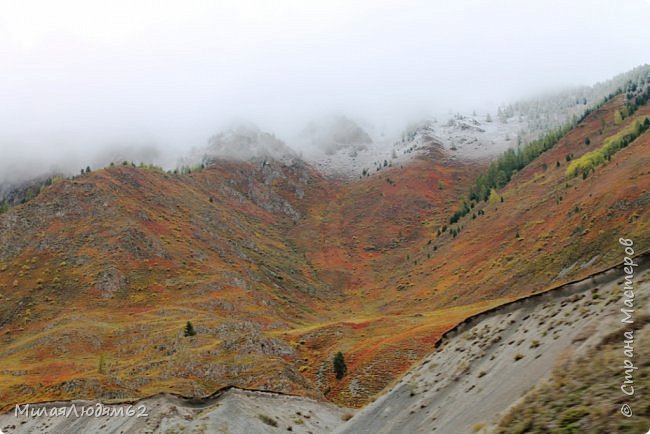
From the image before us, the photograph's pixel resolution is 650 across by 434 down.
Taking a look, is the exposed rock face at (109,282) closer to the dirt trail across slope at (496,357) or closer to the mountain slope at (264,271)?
the mountain slope at (264,271)

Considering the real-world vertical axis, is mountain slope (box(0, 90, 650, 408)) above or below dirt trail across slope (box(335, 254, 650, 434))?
below

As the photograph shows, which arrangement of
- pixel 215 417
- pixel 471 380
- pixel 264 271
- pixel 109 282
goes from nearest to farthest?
pixel 471 380
pixel 215 417
pixel 109 282
pixel 264 271

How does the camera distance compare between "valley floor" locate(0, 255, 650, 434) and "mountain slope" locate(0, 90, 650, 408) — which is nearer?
"valley floor" locate(0, 255, 650, 434)

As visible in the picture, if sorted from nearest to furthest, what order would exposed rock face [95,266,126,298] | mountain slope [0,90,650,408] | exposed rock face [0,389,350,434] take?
exposed rock face [0,389,350,434] → mountain slope [0,90,650,408] → exposed rock face [95,266,126,298]

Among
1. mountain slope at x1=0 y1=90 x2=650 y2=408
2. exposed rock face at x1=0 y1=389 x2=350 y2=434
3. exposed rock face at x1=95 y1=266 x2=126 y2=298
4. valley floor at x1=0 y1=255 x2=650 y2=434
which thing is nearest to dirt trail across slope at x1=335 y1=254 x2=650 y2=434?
valley floor at x1=0 y1=255 x2=650 y2=434

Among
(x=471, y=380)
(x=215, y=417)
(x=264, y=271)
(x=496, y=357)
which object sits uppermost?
(x=496, y=357)

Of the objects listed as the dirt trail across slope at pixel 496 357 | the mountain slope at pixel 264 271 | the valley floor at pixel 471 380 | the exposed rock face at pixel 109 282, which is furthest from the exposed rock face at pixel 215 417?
the exposed rock face at pixel 109 282

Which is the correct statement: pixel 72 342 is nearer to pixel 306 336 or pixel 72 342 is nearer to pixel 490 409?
pixel 306 336

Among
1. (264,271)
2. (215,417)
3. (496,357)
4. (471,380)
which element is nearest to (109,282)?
(264,271)

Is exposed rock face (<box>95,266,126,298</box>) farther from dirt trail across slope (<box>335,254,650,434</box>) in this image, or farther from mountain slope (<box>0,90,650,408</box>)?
dirt trail across slope (<box>335,254,650,434</box>)

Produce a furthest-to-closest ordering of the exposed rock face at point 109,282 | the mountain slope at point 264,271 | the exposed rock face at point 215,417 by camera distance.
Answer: the exposed rock face at point 109,282 → the mountain slope at point 264,271 → the exposed rock face at point 215,417

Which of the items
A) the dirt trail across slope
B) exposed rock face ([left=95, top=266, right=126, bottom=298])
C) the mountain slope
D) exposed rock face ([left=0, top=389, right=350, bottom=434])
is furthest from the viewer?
exposed rock face ([left=95, top=266, right=126, bottom=298])

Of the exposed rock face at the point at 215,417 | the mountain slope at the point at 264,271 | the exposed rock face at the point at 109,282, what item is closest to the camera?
the exposed rock face at the point at 215,417

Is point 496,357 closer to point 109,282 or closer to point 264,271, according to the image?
point 109,282
